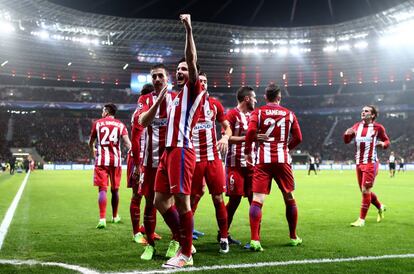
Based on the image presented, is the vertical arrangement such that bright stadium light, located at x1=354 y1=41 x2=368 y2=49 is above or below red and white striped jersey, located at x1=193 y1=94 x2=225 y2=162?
above

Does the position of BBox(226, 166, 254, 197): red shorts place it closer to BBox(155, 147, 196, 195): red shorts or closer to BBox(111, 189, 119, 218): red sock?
BBox(155, 147, 196, 195): red shorts

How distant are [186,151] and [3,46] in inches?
1720

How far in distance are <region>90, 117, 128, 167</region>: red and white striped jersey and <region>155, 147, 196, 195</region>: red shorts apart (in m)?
3.96

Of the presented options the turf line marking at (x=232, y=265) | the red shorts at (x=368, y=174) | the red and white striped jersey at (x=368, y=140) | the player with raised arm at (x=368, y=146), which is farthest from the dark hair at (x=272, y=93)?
the red shorts at (x=368, y=174)

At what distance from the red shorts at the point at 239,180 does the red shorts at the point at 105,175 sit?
9.05 ft

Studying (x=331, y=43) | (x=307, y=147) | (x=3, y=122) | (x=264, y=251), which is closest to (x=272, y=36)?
(x=331, y=43)

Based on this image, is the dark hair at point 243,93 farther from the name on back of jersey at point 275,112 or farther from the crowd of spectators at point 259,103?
the crowd of spectators at point 259,103

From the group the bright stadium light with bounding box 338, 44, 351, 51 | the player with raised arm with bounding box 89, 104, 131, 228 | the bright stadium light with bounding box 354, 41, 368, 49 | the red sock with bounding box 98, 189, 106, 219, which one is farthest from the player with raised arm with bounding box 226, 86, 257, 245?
the bright stadium light with bounding box 338, 44, 351, 51

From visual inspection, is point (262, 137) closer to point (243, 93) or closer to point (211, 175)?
point (211, 175)

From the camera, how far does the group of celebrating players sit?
496 cm

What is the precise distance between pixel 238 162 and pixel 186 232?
221 cm

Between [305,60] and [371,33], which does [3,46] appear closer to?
[305,60]

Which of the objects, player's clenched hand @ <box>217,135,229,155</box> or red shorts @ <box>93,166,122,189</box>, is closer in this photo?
player's clenched hand @ <box>217,135,229,155</box>

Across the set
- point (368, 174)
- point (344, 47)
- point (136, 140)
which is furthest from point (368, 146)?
point (344, 47)
